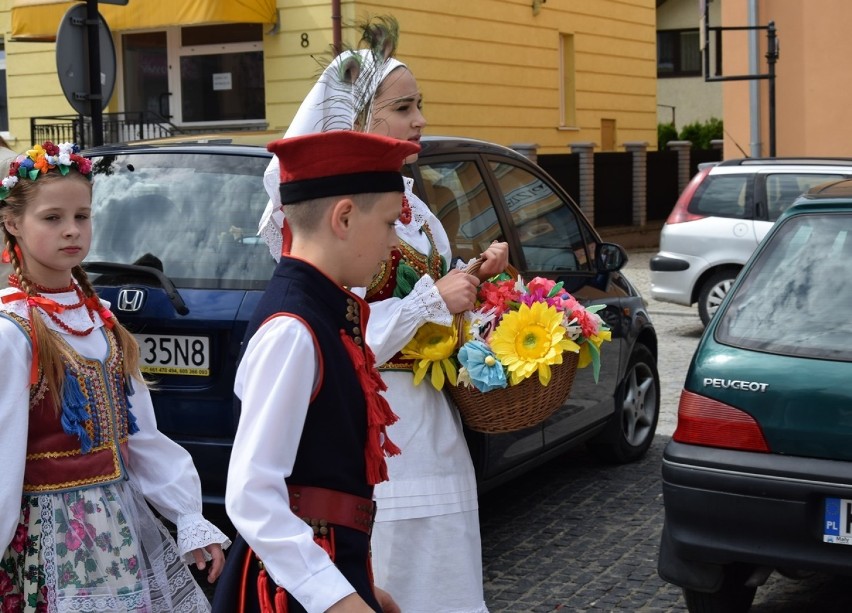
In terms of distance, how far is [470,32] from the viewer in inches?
933

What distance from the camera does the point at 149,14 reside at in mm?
20547

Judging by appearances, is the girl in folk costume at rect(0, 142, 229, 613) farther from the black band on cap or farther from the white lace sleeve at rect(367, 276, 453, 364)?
the black band on cap

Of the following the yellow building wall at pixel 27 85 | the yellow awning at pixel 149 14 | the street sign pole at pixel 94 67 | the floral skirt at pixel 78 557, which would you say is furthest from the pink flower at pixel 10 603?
the yellow building wall at pixel 27 85

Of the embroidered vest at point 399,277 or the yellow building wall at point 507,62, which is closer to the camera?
the embroidered vest at point 399,277

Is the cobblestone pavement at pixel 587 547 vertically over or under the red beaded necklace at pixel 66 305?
under

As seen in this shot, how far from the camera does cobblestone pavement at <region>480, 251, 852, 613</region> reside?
16.5ft

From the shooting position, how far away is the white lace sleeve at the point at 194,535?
121 inches

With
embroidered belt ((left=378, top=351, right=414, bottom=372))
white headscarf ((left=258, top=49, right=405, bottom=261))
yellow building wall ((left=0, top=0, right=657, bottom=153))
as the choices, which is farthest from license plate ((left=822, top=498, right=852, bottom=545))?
yellow building wall ((left=0, top=0, right=657, bottom=153))

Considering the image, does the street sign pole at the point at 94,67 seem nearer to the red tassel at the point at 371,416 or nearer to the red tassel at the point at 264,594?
the red tassel at the point at 371,416

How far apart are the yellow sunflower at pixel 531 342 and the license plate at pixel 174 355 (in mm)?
1622

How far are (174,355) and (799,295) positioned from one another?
7.51 ft

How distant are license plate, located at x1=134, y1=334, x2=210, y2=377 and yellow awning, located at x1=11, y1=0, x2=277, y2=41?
15.6 m

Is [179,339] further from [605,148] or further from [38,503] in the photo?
[605,148]

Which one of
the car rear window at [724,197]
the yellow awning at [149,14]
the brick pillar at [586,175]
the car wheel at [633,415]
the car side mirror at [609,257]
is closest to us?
the car side mirror at [609,257]
